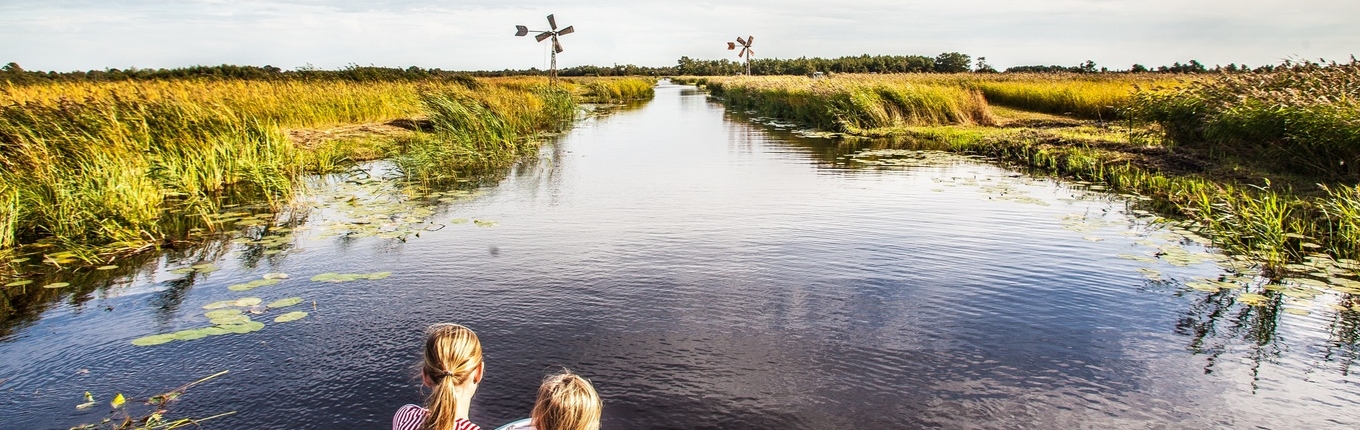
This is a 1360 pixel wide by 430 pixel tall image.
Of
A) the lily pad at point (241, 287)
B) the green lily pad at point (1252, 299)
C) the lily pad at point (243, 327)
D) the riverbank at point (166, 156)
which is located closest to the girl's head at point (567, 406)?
the lily pad at point (243, 327)

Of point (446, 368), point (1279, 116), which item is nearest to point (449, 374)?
point (446, 368)

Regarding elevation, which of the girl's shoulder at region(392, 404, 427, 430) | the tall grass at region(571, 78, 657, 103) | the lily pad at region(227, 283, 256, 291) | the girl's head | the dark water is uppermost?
the tall grass at region(571, 78, 657, 103)

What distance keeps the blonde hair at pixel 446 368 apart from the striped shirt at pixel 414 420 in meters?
0.05

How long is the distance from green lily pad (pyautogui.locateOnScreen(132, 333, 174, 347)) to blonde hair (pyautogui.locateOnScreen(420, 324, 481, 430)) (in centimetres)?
349

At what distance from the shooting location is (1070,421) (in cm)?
450

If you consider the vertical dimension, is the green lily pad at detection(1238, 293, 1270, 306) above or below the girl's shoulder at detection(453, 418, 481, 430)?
below

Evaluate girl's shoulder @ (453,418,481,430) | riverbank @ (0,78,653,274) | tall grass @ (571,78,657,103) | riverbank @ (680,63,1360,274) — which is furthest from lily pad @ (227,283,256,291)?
tall grass @ (571,78,657,103)

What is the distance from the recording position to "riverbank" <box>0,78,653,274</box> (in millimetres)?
8031

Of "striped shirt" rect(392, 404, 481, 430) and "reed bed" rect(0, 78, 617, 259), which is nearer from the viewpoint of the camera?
"striped shirt" rect(392, 404, 481, 430)

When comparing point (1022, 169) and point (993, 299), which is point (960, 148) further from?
point (993, 299)

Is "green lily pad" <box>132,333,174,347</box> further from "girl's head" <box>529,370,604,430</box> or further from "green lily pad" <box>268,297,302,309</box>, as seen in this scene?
"girl's head" <box>529,370,604,430</box>

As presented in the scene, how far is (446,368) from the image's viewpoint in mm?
3020

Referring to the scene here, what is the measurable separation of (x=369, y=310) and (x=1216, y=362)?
595cm

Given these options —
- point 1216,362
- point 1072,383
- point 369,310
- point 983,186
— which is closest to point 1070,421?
point 1072,383
